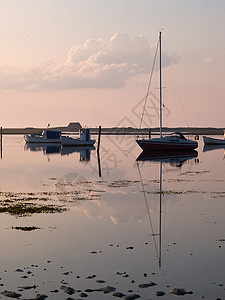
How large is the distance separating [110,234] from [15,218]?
5.01m

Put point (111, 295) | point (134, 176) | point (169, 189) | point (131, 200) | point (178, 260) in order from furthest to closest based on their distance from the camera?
point (134, 176)
point (169, 189)
point (131, 200)
point (178, 260)
point (111, 295)

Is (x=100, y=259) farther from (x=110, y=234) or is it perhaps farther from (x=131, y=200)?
(x=131, y=200)

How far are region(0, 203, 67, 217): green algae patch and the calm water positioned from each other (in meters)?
0.15

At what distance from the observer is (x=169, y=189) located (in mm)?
28547

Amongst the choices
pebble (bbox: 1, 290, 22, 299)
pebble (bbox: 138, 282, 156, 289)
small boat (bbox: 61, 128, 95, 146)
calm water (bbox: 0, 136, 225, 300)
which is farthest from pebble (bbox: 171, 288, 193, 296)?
small boat (bbox: 61, 128, 95, 146)

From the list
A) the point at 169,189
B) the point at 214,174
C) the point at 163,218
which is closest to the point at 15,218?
the point at 163,218

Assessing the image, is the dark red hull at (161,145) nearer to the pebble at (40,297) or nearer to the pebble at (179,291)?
the pebble at (179,291)

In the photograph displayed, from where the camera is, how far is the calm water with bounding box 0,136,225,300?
11.1 m

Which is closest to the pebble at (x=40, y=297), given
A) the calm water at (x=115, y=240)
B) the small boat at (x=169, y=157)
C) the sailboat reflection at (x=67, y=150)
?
the calm water at (x=115, y=240)

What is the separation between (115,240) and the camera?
49.6 feet

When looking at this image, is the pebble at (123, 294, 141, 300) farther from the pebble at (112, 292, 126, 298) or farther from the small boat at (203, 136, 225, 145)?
the small boat at (203, 136, 225, 145)

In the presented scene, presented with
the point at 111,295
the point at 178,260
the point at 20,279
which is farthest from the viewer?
the point at 178,260

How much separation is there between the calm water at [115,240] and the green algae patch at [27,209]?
0.15m

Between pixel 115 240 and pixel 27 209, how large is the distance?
708 centimetres
